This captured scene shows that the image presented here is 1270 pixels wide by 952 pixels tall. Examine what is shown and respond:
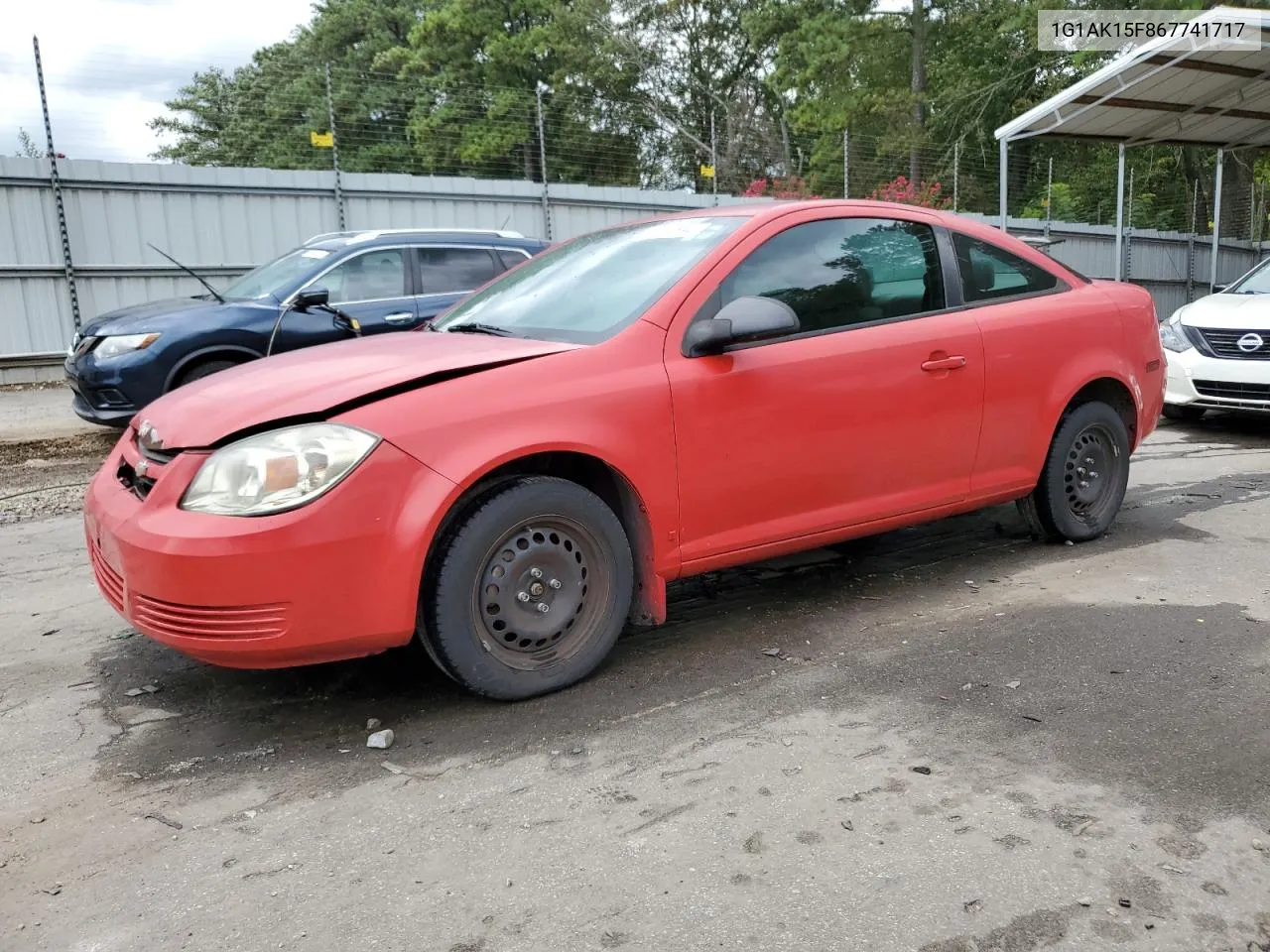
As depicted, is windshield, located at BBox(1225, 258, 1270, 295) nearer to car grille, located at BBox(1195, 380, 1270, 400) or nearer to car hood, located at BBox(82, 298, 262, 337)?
car grille, located at BBox(1195, 380, 1270, 400)

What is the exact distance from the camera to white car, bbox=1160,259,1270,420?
8000 millimetres

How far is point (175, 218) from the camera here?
13898 mm

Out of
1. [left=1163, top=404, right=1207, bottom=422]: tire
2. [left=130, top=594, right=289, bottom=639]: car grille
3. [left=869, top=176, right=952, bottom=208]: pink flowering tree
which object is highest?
[left=869, top=176, right=952, bottom=208]: pink flowering tree

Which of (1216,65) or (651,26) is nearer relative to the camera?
(1216,65)

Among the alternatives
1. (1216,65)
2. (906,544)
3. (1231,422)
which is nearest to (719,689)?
(906,544)

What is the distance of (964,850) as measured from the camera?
7.94ft

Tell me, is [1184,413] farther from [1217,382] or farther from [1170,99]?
[1170,99]

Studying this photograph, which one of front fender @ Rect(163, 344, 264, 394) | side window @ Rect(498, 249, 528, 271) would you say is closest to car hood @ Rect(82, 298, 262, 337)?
front fender @ Rect(163, 344, 264, 394)

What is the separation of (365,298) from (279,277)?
0.73m

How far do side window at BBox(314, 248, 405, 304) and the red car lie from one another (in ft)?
15.1

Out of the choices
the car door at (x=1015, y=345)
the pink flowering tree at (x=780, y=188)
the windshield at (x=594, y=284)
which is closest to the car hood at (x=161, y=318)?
the windshield at (x=594, y=284)

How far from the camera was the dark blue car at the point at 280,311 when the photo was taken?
800 centimetres

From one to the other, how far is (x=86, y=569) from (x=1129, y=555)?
4.96 m

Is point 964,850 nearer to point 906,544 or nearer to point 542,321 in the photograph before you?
point 542,321
